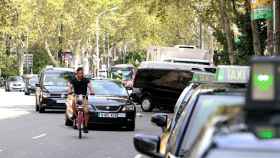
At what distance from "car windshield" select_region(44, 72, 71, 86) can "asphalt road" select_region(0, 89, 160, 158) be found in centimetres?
547

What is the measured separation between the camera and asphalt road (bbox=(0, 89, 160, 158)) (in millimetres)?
15492

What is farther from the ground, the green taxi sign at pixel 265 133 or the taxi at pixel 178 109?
the green taxi sign at pixel 265 133

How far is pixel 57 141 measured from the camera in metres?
18.3

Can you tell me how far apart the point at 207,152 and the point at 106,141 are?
15742mm

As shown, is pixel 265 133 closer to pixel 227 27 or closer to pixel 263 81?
pixel 263 81

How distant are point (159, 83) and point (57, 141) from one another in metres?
16.8

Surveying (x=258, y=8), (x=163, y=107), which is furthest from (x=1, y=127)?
(x=163, y=107)

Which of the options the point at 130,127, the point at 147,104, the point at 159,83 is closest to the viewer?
the point at 130,127

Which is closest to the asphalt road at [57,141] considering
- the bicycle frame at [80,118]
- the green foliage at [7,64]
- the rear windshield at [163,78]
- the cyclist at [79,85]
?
the bicycle frame at [80,118]

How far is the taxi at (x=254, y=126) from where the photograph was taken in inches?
113

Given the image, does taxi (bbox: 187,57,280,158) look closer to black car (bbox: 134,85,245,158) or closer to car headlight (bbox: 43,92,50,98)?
black car (bbox: 134,85,245,158)

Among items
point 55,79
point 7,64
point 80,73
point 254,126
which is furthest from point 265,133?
point 7,64

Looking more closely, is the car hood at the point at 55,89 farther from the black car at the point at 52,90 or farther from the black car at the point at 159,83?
the black car at the point at 159,83

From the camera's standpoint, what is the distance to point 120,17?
85938 mm
